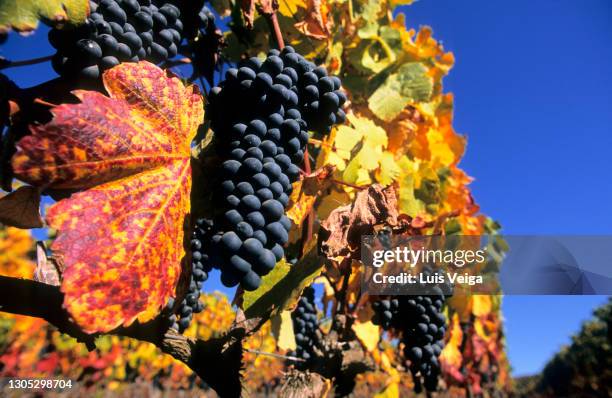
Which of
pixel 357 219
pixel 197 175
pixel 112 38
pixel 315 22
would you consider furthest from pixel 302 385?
pixel 315 22

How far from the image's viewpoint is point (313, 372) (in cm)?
190

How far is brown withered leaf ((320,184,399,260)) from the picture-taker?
4.28ft

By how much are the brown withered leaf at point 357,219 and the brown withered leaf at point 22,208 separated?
790 millimetres

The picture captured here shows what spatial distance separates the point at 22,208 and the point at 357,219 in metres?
0.96

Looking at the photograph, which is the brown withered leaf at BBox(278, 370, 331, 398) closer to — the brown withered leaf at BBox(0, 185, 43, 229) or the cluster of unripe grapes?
the brown withered leaf at BBox(0, 185, 43, 229)

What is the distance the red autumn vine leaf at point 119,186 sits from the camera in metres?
0.81

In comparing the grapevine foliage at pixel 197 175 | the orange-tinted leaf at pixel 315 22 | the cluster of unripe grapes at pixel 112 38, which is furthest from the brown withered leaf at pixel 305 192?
the orange-tinted leaf at pixel 315 22

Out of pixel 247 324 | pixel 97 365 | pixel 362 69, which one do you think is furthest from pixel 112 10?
pixel 97 365

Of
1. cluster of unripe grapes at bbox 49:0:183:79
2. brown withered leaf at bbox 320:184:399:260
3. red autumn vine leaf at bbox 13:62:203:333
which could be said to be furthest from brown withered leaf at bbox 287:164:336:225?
cluster of unripe grapes at bbox 49:0:183:79

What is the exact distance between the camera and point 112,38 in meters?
1.07

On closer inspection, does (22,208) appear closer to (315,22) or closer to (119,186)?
(119,186)

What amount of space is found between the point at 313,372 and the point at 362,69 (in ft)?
6.34

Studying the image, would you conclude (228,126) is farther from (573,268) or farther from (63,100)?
(573,268)

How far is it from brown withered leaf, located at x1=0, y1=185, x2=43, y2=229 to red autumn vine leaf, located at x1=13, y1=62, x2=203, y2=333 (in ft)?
0.78
